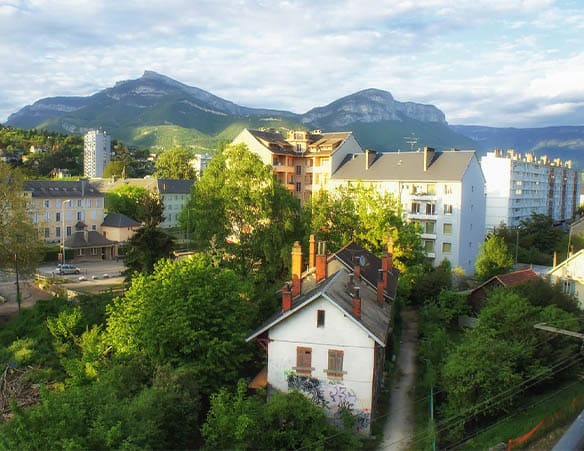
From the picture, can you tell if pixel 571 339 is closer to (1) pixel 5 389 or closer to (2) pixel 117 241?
(1) pixel 5 389

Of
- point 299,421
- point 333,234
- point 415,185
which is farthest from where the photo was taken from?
point 415,185

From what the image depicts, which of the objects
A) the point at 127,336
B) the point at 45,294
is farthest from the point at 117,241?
the point at 127,336

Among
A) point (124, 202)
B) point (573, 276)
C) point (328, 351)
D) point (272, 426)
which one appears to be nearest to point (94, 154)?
point (124, 202)

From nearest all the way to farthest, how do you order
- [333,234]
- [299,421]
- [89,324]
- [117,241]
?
[299,421] → [89,324] → [333,234] → [117,241]

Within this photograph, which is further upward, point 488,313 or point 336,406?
point 488,313

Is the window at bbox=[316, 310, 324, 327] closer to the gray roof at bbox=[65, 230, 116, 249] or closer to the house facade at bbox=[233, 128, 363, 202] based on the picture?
the house facade at bbox=[233, 128, 363, 202]

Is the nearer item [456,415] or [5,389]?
[456,415]

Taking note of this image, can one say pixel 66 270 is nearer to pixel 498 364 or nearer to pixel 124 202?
pixel 124 202

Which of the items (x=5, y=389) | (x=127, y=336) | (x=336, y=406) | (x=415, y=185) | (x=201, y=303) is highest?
(x=415, y=185)
